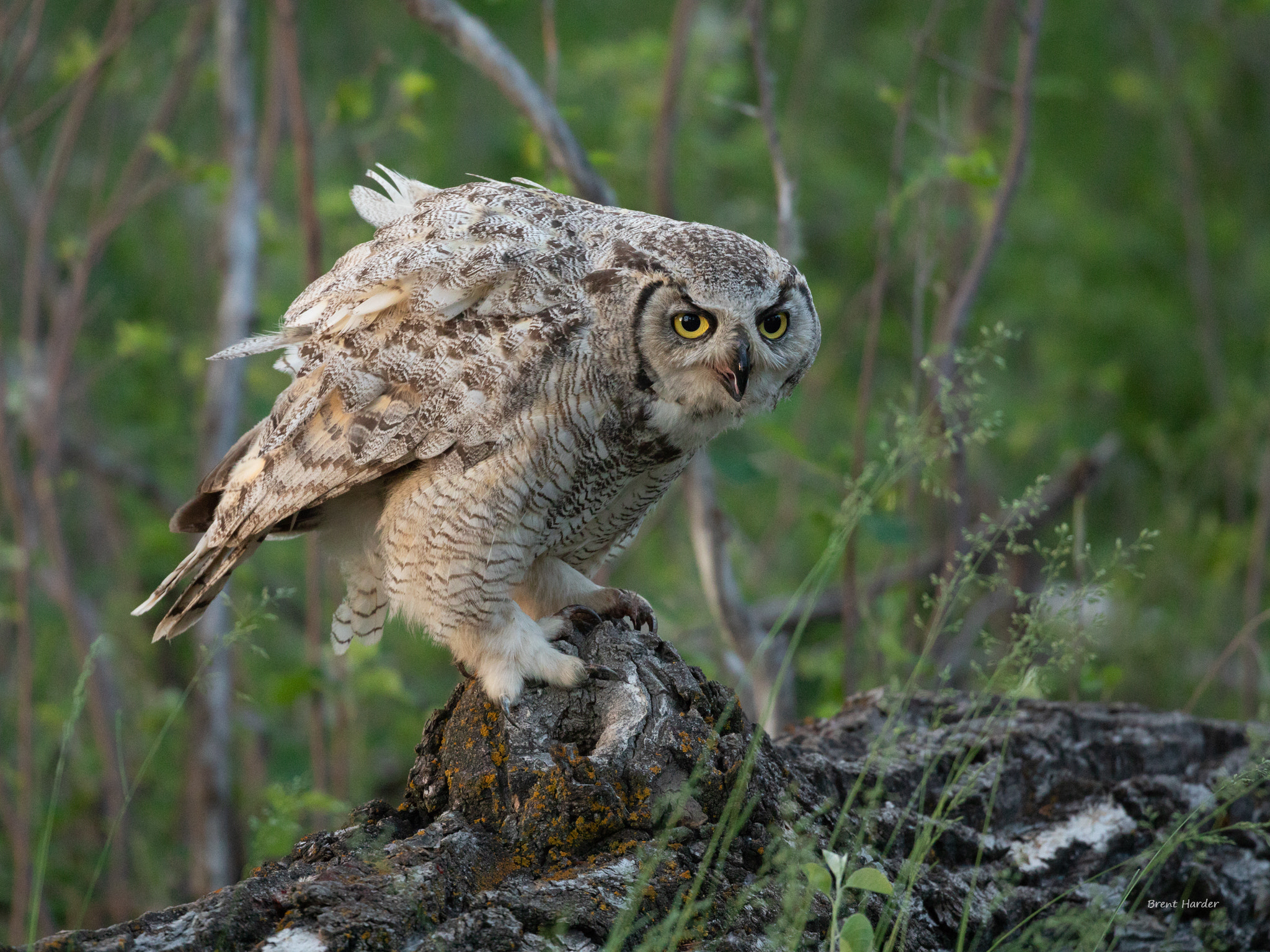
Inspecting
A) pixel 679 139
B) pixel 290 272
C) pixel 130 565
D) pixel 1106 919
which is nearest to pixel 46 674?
pixel 130 565

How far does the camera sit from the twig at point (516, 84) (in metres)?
3.15

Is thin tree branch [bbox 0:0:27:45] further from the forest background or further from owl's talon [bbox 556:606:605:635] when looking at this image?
owl's talon [bbox 556:606:605:635]

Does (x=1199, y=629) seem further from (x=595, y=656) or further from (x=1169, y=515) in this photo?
(x=595, y=656)

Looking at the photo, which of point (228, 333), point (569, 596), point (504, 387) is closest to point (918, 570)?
point (569, 596)

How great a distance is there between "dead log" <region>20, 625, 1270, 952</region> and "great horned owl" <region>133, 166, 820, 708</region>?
0.20 metres

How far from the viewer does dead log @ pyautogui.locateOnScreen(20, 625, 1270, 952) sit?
165 cm

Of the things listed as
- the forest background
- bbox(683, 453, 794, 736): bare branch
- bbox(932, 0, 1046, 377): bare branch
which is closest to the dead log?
the forest background

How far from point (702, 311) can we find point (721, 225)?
446cm

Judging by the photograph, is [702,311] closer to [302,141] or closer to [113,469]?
[302,141]

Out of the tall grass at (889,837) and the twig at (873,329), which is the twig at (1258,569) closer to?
the twig at (873,329)

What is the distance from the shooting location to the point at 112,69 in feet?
→ 16.7

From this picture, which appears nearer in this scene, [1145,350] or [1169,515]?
[1169,515]

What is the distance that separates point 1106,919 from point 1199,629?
3681mm

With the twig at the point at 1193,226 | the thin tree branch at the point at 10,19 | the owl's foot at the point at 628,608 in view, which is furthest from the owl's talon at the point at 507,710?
the twig at the point at 1193,226
